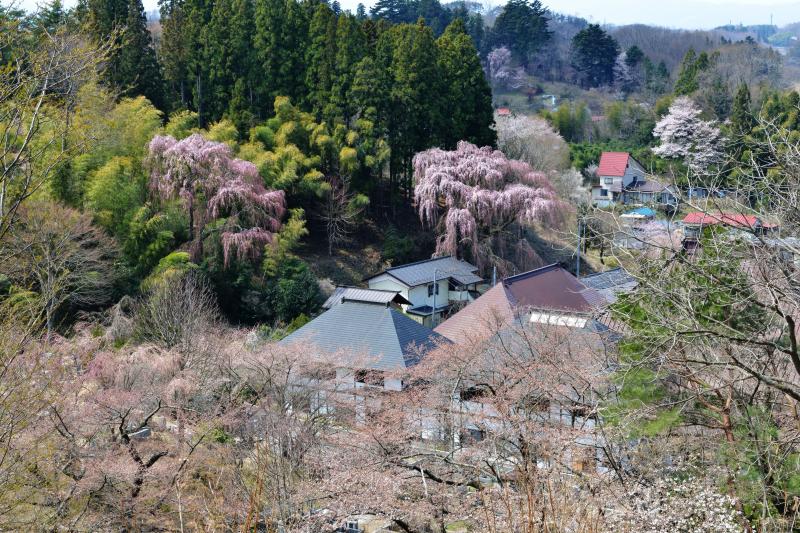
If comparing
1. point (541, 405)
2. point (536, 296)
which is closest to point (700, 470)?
point (541, 405)

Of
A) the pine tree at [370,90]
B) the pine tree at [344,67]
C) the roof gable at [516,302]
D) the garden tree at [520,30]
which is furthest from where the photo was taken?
the garden tree at [520,30]

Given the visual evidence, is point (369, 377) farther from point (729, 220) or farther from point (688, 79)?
point (688, 79)

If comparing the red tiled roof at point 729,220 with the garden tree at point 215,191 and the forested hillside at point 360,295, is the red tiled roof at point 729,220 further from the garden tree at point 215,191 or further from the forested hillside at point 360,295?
the garden tree at point 215,191

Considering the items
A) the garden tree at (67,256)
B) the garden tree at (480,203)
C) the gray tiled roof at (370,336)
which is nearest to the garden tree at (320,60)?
the garden tree at (480,203)

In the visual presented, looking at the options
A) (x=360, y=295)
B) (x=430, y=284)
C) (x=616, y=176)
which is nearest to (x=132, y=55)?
(x=360, y=295)

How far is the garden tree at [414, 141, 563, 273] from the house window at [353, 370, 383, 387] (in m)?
7.67

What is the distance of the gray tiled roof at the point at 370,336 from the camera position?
12500 mm

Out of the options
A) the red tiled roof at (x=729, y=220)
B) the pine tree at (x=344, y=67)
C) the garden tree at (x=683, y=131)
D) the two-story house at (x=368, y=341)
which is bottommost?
the two-story house at (x=368, y=341)

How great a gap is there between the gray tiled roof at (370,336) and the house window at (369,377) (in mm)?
125

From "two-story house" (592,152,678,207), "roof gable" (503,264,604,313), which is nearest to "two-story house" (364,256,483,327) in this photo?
"roof gable" (503,264,604,313)

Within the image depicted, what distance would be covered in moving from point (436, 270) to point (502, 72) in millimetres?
28262

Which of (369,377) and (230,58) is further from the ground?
(230,58)

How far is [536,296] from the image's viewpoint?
15961 mm

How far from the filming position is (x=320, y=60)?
21.1 metres
